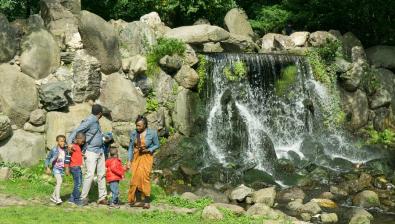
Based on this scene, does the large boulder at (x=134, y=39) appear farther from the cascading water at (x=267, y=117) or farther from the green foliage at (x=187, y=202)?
the green foliage at (x=187, y=202)

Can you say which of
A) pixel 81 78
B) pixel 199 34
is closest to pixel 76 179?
pixel 81 78

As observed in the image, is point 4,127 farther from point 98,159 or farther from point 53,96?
point 98,159

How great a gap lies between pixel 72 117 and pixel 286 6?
52.3ft

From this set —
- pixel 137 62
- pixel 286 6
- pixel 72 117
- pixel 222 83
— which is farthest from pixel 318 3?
pixel 72 117

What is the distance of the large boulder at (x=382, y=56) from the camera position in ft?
81.6

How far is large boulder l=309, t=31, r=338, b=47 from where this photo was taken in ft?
79.7

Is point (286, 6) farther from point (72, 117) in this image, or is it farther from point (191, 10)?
point (72, 117)

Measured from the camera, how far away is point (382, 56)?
2498cm

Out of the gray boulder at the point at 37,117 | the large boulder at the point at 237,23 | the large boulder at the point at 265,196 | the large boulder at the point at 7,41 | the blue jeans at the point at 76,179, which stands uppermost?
the large boulder at the point at 237,23

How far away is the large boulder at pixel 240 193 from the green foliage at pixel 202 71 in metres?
5.53

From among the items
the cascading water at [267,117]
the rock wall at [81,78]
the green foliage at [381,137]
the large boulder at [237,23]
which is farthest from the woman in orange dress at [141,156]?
the large boulder at [237,23]

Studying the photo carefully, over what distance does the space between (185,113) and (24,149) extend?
5.76 metres

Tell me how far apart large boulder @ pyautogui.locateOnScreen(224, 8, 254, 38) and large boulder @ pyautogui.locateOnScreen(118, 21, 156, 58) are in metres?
7.13

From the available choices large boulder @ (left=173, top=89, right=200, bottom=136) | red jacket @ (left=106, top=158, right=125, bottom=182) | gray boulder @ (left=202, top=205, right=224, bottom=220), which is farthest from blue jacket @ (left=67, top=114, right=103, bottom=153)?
large boulder @ (left=173, top=89, right=200, bottom=136)
